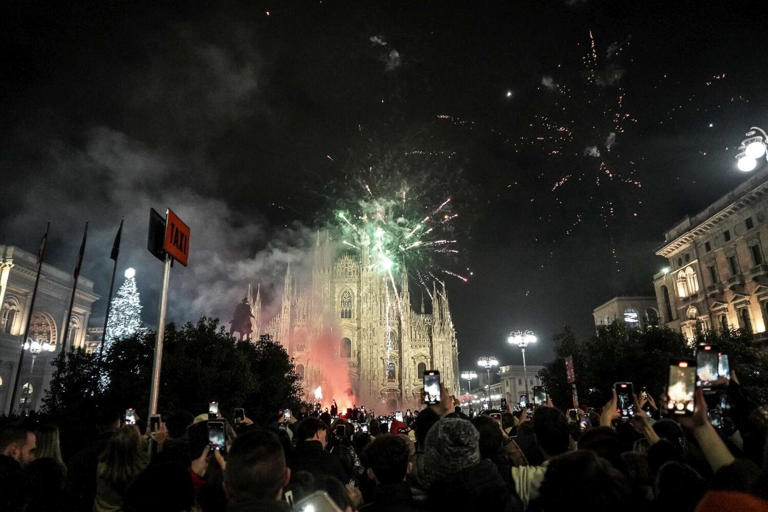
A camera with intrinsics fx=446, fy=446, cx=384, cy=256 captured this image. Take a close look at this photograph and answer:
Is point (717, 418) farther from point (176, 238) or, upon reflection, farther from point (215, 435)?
point (176, 238)

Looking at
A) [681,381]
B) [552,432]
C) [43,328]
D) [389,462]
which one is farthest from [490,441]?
[43,328]

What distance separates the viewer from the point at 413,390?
2189 inches

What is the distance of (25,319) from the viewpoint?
4069cm

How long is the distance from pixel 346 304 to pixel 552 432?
56.9 meters

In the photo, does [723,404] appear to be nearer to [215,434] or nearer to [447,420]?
[447,420]

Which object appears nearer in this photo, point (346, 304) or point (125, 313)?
point (125, 313)

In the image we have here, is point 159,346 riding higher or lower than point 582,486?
higher

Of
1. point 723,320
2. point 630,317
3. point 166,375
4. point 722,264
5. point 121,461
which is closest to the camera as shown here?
point 121,461

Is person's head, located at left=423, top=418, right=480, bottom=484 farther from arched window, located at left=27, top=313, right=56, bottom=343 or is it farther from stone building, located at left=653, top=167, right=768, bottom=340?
arched window, located at left=27, top=313, right=56, bottom=343

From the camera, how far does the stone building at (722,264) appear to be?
29625 millimetres

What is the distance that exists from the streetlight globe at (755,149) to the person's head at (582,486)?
7948 millimetres

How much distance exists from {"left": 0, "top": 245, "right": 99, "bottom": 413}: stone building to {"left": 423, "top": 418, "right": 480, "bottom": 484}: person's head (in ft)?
141

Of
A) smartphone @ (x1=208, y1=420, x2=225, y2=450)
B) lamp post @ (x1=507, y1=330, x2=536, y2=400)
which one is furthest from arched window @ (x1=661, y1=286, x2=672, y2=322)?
smartphone @ (x1=208, y1=420, x2=225, y2=450)

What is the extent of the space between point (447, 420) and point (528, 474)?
36.9 inches
